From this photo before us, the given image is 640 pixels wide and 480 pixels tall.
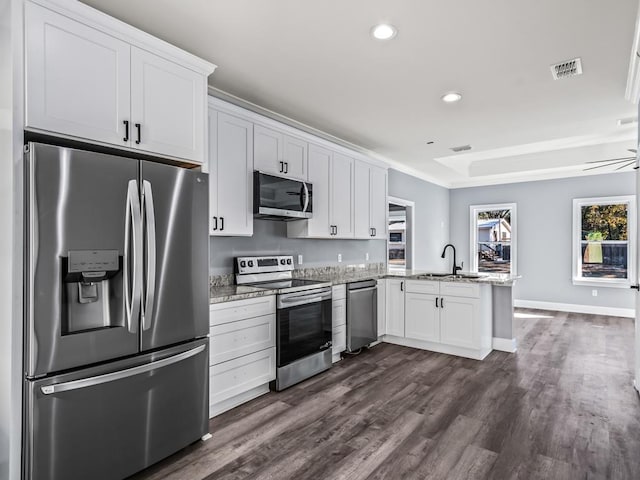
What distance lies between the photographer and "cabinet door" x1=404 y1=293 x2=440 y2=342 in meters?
4.38

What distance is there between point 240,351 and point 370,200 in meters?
2.87

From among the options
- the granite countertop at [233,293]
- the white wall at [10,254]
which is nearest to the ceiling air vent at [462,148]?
the granite countertop at [233,293]

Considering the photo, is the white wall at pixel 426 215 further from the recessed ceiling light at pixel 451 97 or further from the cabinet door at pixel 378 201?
the recessed ceiling light at pixel 451 97

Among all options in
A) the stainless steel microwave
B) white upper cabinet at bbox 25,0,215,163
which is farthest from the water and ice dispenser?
the stainless steel microwave

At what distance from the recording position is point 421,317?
4.48 metres

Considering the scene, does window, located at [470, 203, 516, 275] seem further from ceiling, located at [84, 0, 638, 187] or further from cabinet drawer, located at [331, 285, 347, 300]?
cabinet drawer, located at [331, 285, 347, 300]

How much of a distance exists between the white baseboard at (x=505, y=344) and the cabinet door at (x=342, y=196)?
213 centimetres

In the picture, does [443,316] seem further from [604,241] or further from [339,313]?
[604,241]

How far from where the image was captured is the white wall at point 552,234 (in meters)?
6.53

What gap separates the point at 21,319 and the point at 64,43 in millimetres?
1338

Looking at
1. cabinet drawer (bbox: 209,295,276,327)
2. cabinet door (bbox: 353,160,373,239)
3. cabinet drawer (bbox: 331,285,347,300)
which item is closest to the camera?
cabinet drawer (bbox: 209,295,276,327)

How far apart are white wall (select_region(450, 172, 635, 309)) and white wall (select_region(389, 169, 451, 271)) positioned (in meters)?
1.10

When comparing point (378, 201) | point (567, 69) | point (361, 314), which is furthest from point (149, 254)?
point (378, 201)

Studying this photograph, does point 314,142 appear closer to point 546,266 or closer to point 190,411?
point 190,411
